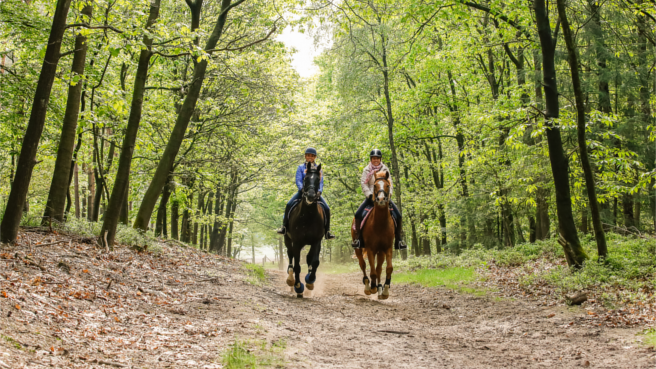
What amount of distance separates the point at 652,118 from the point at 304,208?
11.5m

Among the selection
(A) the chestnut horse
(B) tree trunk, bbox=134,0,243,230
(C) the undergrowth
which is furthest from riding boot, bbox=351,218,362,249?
(B) tree trunk, bbox=134,0,243,230

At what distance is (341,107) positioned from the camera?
26562 millimetres

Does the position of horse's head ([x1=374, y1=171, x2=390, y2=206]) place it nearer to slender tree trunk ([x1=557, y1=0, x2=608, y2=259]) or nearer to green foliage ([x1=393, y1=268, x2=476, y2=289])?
slender tree trunk ([x1=557, y1=0, x2=608, y2=259])

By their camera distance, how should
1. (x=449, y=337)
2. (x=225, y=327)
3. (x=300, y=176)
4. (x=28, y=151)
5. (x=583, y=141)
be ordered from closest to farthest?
(x=225, y=327) < (x=449, y=337) < (x=28, y=151) < (x=583, y=141) < (x=300, y=176)

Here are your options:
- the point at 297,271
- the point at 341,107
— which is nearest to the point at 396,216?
the point at 297,271

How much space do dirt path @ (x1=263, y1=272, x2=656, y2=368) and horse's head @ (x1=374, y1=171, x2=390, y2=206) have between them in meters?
2.52

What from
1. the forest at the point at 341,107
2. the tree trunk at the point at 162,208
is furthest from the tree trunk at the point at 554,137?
the tree trunk at the point at 162,208

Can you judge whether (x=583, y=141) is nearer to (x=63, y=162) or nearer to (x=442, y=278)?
(x=442, y=278)

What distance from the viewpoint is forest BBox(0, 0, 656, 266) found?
32.8ft

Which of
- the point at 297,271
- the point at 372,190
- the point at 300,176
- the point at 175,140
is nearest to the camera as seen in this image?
the point at 300,176

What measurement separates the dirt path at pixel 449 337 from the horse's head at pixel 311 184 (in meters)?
2.50

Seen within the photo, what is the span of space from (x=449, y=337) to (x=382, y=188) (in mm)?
3408

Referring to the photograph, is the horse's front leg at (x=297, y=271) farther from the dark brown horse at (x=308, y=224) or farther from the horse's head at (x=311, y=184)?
the horse's head at (x=311, y=184)

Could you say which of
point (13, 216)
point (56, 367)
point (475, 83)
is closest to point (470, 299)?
point (56, 367)
